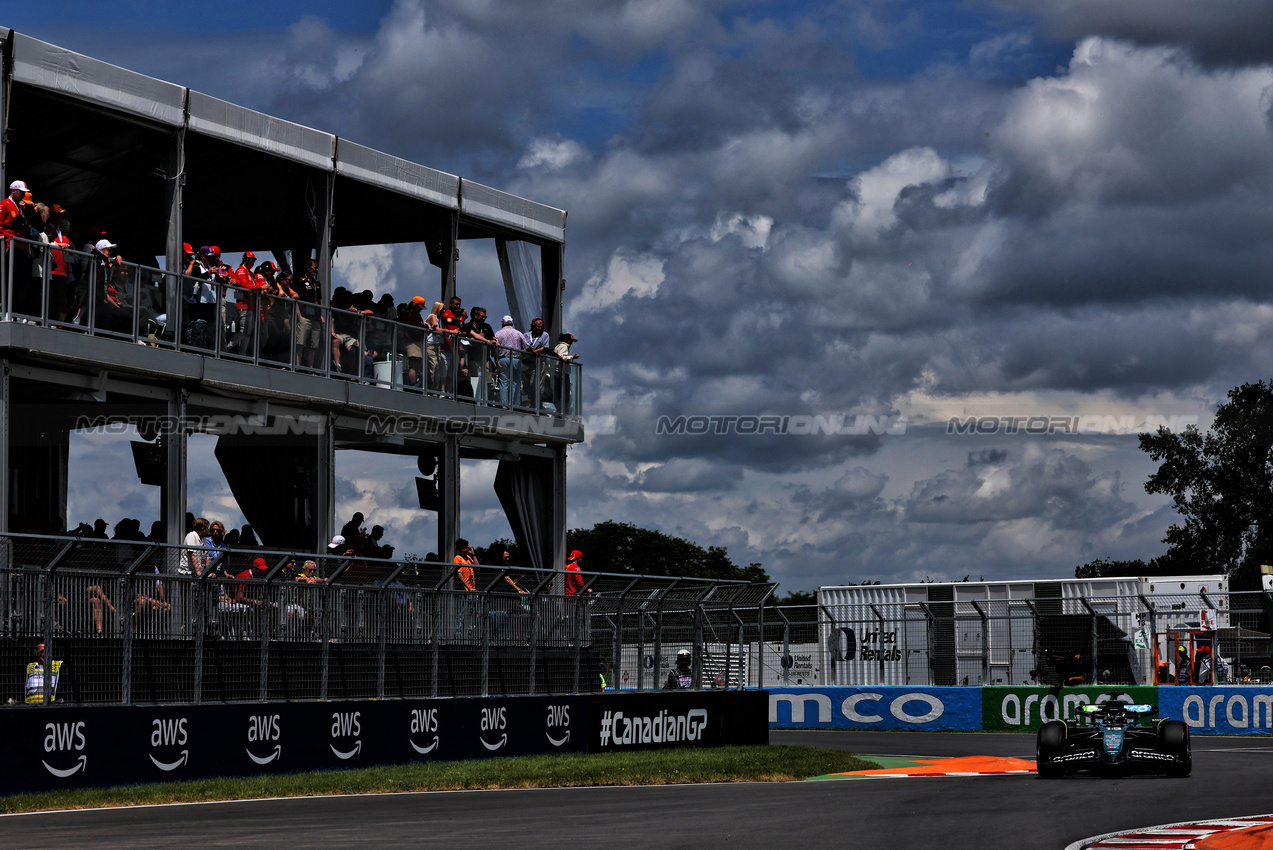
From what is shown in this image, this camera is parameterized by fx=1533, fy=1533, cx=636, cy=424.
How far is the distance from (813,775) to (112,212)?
656 inches

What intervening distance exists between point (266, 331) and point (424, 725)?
6616 mm

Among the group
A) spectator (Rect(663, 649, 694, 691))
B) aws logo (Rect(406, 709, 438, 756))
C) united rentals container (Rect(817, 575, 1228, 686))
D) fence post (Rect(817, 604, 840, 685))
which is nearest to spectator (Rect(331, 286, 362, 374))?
aws logo (Rect(406, 709, 438, 756))

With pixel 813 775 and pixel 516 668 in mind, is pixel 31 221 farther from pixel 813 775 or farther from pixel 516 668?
pixel 813 775

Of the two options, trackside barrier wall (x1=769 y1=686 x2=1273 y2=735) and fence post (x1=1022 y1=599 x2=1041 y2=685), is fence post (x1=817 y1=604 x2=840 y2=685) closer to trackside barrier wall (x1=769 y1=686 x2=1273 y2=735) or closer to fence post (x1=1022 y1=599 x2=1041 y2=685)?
trackside barrier wall (x1=769 y1=686 x2=1273 y2=735)

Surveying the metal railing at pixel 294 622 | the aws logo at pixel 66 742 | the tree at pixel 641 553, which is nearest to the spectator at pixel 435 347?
the metal railing at pixel 294 622

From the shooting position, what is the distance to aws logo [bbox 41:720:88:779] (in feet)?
47.7

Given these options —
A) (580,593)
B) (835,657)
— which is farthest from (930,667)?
(580,593)

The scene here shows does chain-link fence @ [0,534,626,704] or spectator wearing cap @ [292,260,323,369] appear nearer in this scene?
chain-link fence @ [0,534,626,704]

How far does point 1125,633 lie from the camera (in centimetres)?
2912

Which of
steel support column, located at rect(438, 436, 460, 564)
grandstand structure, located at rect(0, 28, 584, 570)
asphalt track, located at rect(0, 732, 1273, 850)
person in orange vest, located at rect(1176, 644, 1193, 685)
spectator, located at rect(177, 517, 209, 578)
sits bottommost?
asphalt track, located at rect(0, 732, 1273, 850)

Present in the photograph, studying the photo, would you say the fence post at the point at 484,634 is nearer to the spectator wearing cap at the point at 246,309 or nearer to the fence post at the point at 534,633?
the fence post at the point at 534,633

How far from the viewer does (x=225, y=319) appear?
21766 millimetres

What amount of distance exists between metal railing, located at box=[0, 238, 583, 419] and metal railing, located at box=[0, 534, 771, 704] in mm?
3786

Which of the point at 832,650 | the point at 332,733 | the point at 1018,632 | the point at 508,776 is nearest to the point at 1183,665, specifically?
the point at 1018,632
